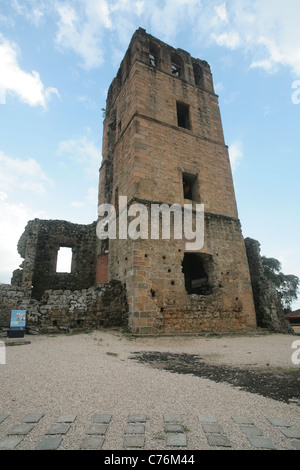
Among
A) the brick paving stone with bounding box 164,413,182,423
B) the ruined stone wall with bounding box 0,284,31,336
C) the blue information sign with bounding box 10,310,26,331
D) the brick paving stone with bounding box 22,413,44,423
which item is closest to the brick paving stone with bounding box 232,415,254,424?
the brick paving stone with bounding box 164,413,182,423

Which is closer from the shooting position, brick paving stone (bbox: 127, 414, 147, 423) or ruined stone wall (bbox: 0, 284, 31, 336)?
brick paving stone (bbox: 127, 414, 147, 423)

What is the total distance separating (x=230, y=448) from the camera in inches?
57.1

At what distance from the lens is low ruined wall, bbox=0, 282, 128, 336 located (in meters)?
7.15

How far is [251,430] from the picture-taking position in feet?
5.44

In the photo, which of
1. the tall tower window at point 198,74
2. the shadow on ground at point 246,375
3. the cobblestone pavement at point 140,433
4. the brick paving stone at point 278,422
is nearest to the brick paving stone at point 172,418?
the cobblestone pavement at point 140,433

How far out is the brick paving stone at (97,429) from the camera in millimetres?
1616

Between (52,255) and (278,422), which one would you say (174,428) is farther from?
(52,255)

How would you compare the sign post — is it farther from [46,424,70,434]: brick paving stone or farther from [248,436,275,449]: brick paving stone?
[248,436,275,449]: brick paving stone

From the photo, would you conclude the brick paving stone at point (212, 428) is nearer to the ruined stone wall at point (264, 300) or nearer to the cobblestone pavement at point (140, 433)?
the cobblestone pavement at point (140, 433)

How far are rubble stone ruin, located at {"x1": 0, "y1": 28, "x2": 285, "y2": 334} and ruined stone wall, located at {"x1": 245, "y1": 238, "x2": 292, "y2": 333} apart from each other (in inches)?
7.9

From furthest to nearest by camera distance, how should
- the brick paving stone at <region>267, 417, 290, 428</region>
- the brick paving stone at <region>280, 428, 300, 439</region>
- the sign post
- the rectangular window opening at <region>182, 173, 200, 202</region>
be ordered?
the rectangular window opening at <region>182, 173, 200, 202</region> → the sign post → the brick paving stone at <region>267, 417, 290, 428</region> → the brick paving stone at <region>280, 428, 300, 439</region>

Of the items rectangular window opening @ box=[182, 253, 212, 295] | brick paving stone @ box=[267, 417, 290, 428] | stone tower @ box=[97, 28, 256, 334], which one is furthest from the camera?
rectangular window opening @ box=[182, 253, 212, 295]

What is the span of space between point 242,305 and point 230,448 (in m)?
8.49

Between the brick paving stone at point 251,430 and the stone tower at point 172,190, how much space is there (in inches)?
222
